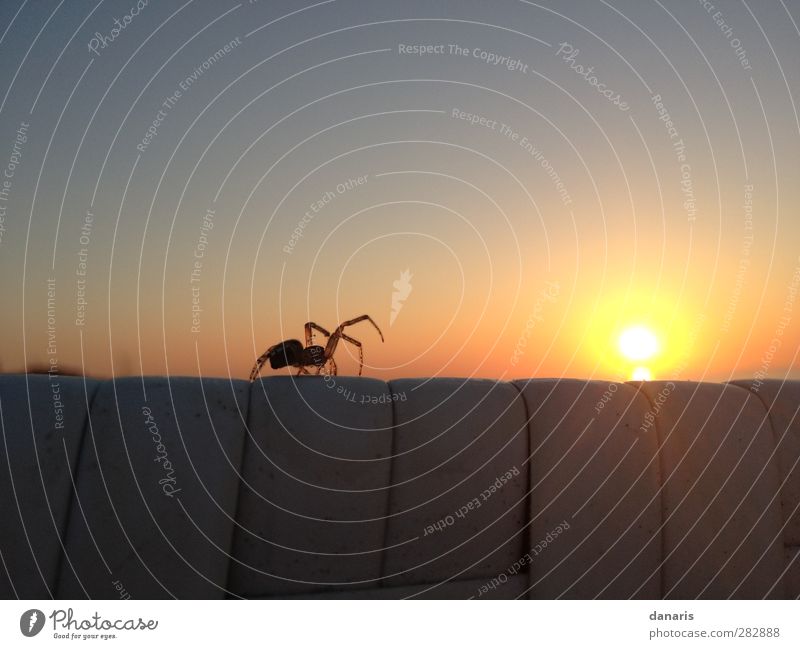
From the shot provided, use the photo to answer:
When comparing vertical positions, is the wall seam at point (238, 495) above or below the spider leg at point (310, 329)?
below

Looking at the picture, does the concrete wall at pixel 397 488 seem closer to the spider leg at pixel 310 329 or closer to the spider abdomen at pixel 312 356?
the spider abdomen at pixel 312 356

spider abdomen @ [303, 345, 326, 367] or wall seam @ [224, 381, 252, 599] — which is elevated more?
spider abdomen @ [303, 345, 326, 367]

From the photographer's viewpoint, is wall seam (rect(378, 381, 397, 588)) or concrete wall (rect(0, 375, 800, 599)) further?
wall seam (rect(378, 381, 397, 588))

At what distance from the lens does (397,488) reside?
5.44 ft

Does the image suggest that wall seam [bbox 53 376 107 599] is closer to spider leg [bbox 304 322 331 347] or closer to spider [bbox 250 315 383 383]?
spider [bbox 250 315 383 383]

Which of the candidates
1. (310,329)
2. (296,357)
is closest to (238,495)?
(296,357)

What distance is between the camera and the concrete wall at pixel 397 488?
1473 millimetres

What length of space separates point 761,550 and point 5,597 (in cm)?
190

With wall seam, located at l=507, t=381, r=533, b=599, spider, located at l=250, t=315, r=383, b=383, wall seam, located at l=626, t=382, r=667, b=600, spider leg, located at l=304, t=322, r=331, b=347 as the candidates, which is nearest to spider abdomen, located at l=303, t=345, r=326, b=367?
spider, located at l=250, t=315, r=383, b=383

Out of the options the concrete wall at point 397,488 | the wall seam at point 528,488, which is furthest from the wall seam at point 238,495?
the wall seam at point 528,488

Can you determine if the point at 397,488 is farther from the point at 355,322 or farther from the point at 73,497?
the point at 355,322

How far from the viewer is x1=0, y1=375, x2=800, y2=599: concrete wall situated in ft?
4.83

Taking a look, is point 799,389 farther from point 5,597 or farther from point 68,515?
point 5,597
